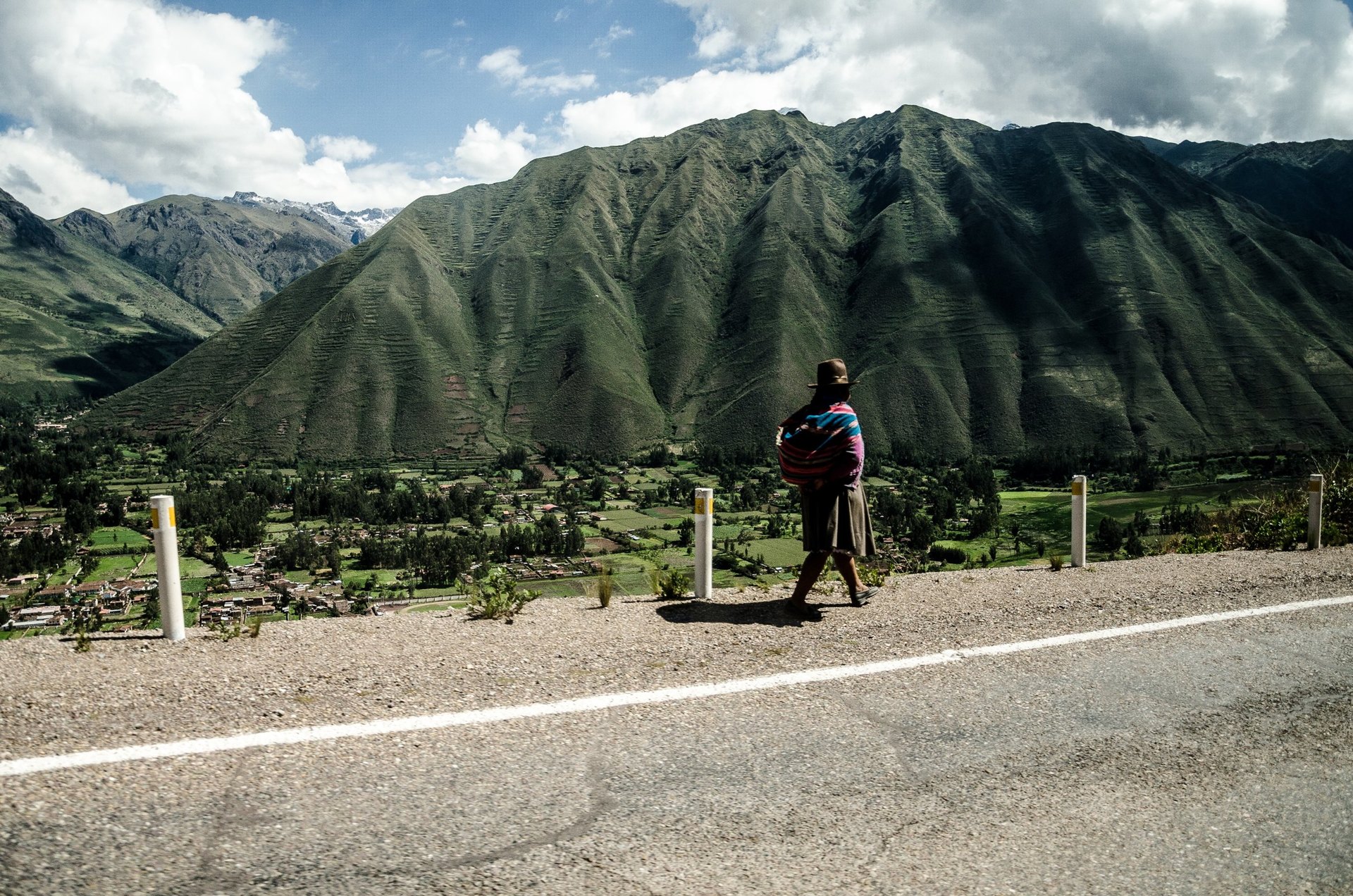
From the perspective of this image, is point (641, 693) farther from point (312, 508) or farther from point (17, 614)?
point (312, 508)

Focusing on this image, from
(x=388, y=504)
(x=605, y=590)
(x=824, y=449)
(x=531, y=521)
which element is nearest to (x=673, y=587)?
(x=605, y=590)

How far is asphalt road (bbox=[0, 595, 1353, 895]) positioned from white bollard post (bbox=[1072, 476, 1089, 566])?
5.13 meters

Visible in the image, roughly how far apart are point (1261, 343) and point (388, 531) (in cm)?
11193

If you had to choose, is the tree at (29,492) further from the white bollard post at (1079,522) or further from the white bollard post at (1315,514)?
the white bollard post at (1315,514)

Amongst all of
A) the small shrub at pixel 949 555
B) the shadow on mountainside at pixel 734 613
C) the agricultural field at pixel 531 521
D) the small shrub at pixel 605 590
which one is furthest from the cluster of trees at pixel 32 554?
the small shrub at pixel 949 555

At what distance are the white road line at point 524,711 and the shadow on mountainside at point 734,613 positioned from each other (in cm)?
135

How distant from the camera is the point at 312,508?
5856 centimetres

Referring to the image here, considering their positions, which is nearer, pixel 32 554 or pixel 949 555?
pixel 949 555

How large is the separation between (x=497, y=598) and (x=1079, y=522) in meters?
7.92

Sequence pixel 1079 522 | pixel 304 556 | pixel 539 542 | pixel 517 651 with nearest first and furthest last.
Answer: pixel 517 651, pixel 1079 522, pixel 304 556, pixel 539 542

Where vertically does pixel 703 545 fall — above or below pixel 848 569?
above

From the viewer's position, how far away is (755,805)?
386 cm

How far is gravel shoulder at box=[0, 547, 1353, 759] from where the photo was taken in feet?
15.6

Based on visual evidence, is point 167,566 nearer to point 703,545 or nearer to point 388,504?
point 703,545
